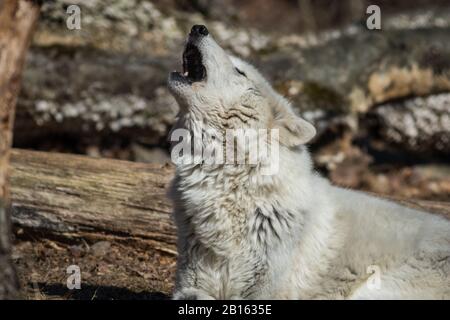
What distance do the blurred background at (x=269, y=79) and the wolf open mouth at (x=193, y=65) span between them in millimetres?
4232

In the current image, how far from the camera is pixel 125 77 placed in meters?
10.2

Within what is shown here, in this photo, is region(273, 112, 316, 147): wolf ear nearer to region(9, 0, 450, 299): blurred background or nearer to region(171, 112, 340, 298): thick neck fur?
region(171, 112, 340, 298): thick neck fur

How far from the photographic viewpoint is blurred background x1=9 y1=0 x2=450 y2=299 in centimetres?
1011

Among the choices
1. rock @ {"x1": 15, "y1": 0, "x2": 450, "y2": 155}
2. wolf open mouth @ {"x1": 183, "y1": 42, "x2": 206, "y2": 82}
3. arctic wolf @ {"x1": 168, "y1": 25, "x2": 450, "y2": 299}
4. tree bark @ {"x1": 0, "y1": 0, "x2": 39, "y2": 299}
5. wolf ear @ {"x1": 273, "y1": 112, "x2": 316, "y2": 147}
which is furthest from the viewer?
rock @ {"x1": 15, "y1": 0, "x2": 450, "y2": 155}

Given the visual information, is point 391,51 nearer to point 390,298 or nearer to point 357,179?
point 357,179

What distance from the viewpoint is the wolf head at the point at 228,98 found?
5.15 meters

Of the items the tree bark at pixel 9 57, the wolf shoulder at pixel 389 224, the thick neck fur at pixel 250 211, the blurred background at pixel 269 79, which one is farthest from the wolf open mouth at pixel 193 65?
the blurred background at pixel 269 79

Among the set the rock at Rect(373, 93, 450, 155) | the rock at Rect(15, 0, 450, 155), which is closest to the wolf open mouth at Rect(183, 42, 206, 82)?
the rock at Rect(15, 0, 450, 155)

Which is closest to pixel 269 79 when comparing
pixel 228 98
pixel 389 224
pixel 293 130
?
pixel 228 98

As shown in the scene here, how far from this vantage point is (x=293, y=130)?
5.11m

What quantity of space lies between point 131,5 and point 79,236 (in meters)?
5.89

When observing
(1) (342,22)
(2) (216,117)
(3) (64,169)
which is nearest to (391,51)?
(3) (64,169)

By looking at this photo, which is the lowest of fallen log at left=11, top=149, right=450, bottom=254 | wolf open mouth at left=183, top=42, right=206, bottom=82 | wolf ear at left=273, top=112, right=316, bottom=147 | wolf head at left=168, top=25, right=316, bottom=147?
fallen log at left=11, top=149, right=450, bottom=254

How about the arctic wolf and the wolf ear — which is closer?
the arctic wolf
